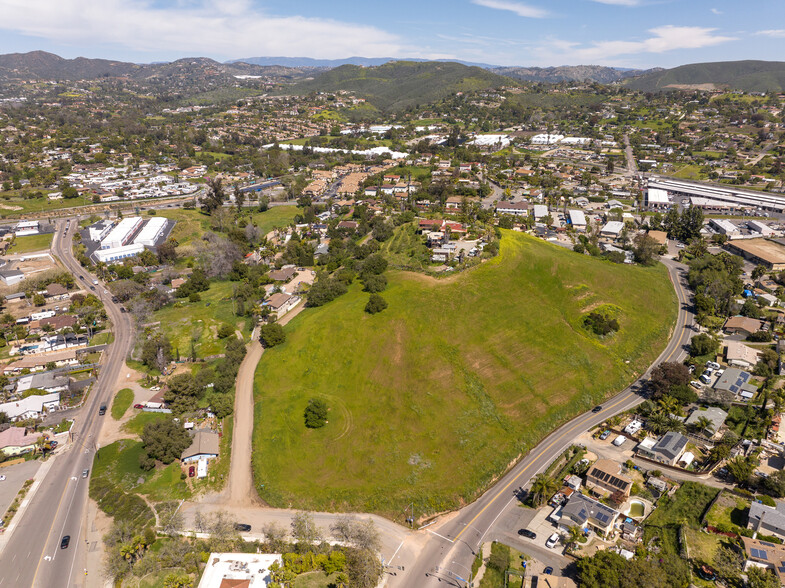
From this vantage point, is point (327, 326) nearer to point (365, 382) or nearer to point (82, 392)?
point (365, 382)

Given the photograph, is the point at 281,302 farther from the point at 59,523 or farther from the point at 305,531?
the point at 305,531

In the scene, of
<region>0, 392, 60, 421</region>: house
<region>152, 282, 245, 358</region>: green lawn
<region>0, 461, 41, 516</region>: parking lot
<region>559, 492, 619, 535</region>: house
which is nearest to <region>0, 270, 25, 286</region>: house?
<region>152, 282, 245, 358</region>: green lawn

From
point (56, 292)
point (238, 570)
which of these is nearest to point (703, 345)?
point (238, 570)

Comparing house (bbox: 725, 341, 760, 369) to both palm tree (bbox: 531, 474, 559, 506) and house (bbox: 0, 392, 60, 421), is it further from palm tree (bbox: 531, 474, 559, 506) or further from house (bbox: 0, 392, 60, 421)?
house (bbox: 0, 392, 60, 421)

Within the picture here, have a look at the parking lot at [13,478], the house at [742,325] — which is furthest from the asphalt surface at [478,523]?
the parking lot at [13,478]

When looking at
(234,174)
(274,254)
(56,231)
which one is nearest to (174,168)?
(234,174)

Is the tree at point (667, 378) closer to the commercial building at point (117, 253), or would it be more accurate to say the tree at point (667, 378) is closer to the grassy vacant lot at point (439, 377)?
the grassy vacant lot at point (439, 377)
